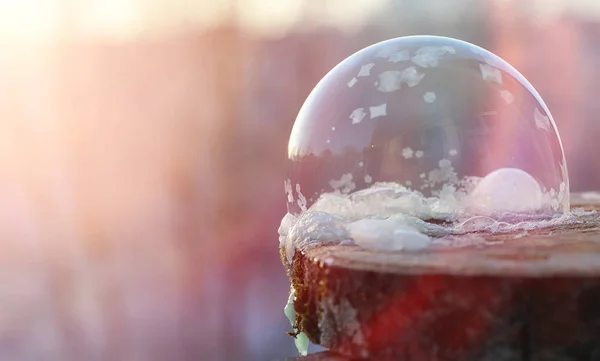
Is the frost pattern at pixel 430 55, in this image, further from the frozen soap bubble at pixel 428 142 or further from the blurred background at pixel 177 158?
the blurred background at pixel 177 158

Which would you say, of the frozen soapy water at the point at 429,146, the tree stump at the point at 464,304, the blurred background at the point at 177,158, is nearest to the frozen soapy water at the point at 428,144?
the frozen soapy water at the point at 429,146

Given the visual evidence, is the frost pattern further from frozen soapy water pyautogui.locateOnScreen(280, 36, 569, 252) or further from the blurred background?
the blurred background

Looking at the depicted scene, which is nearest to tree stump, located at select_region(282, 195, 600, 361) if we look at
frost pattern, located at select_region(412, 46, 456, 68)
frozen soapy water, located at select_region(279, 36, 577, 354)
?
frozen soapy water, located at select_region(279, 36, 577, 354)

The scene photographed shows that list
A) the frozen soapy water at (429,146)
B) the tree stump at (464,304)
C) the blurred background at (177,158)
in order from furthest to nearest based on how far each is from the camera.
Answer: the blurred background at (177,158), the frozen soapy water at (429,146), the tree stump at (464,304)

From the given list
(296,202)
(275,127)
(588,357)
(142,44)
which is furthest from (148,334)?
(588,357)

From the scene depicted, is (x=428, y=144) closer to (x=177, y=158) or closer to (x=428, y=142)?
(x=428, y=142)

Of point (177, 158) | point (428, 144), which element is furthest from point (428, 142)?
point (177, 158)

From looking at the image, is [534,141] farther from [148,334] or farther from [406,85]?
[148,334]
